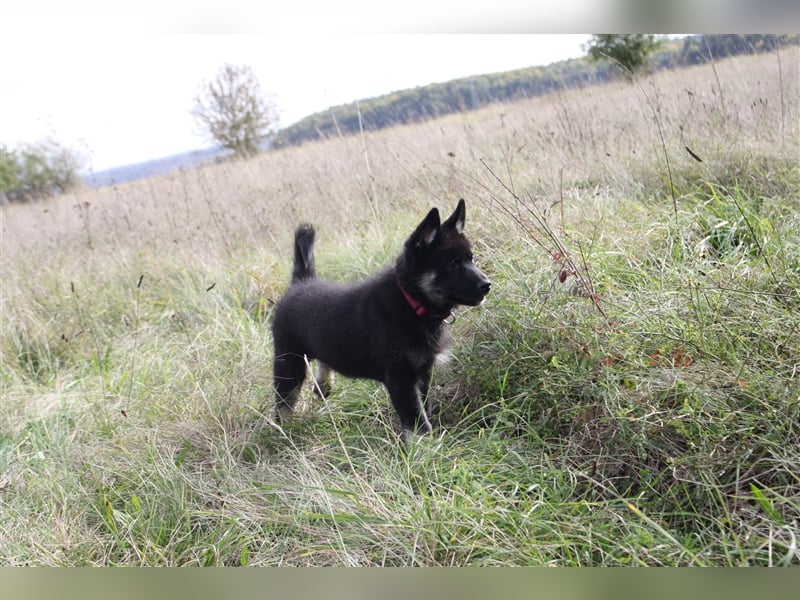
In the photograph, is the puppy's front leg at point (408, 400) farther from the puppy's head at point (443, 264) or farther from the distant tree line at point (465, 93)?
the distant tree line at point (465, 93)

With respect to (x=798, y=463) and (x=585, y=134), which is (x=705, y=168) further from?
(x=798, y=463)

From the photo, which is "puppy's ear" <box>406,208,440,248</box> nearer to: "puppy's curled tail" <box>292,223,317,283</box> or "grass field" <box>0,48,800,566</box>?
"grass field" <box>0,48,800,566</box>

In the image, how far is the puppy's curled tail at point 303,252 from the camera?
3.55m

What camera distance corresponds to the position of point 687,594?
114 centimetres

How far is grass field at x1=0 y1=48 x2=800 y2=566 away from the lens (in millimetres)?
2109

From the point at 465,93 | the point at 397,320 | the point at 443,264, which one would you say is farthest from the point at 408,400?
the point at 465,93

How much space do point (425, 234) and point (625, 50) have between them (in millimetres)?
3979

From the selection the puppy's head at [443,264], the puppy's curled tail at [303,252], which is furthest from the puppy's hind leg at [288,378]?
the puppy's head at [443,264]

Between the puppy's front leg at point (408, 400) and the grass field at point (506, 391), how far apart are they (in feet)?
0.33

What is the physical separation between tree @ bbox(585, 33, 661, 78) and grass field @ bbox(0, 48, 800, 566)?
1.56 ft

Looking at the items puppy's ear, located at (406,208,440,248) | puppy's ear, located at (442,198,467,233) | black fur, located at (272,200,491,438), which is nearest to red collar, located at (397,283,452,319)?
black fur, located at (272,200,491,438)

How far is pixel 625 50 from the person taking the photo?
567 cm

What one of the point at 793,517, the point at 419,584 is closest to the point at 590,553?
the point at 793,517

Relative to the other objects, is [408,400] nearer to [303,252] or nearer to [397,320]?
[397,320]
